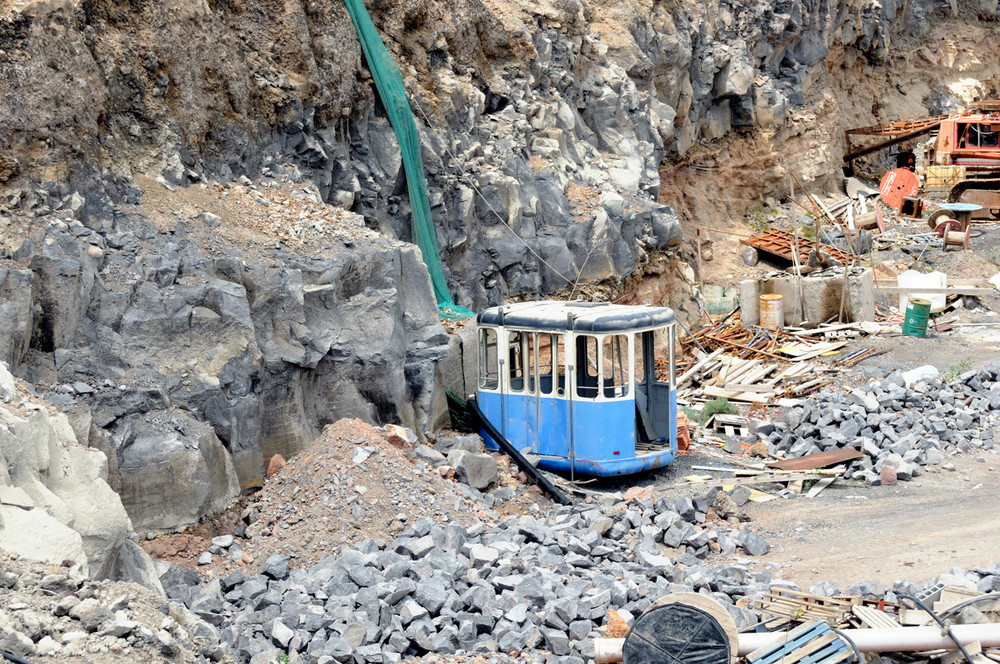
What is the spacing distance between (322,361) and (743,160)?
931 inches

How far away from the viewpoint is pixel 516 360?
13.5m

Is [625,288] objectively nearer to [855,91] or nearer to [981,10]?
[855,91]

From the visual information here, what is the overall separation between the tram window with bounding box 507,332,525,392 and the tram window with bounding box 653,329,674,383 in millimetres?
1889

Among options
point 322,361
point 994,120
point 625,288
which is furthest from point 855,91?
point 322,361

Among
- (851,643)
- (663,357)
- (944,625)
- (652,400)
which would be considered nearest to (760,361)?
(663,357)

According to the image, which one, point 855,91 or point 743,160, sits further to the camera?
point 855,91

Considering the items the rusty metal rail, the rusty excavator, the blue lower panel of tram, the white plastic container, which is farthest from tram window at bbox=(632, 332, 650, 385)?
the rusty excavator

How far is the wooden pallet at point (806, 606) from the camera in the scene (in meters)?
8.02

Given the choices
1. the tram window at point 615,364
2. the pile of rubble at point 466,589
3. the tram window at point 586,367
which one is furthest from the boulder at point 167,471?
the tram window at point 615,364

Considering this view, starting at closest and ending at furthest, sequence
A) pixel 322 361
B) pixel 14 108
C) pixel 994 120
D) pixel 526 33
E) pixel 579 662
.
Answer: pixel 579 662, pixel 14 108, pixel 322 361, pixel 526 33, pixel 994 120

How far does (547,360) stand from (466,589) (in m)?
6.17

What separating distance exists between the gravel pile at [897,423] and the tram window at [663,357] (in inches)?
71.3

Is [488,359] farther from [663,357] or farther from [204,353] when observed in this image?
[204,353]

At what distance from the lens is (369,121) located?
55.0 ft
